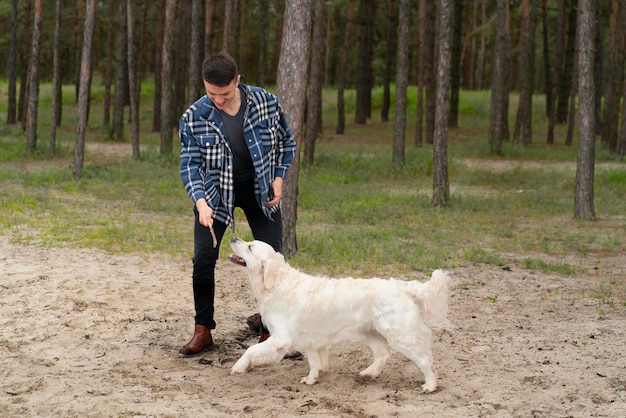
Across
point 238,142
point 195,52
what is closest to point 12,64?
point 195,52

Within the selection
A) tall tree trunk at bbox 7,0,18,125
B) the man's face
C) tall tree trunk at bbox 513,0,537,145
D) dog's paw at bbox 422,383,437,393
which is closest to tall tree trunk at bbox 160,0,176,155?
tall tree trunk at bbox 7,0,18,125

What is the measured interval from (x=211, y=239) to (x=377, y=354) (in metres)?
1.51

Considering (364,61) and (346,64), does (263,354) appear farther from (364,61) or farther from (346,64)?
(364,61)

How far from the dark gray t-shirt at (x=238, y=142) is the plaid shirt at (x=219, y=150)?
0.04 meters

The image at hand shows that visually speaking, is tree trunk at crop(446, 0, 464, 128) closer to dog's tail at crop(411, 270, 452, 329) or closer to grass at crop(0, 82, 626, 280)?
grass at crop(0, 82, 626, 280)

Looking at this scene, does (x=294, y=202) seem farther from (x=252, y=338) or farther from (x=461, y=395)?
(x=461, y=395)

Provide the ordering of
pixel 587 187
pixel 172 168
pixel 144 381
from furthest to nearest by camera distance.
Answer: pixel 172 168
pixel 587 187
pixel 144 381

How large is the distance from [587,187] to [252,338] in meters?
10.0

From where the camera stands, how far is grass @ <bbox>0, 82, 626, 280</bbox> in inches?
431

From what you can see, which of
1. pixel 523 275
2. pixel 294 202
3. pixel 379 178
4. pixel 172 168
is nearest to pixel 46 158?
pixel 172 168

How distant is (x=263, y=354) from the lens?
18.3 feet

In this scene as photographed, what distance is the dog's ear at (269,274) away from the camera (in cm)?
570

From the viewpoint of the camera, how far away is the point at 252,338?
6984 millimetres

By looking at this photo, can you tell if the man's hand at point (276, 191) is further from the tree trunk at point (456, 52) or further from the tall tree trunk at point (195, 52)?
the tree trunk at point (456, 52)
